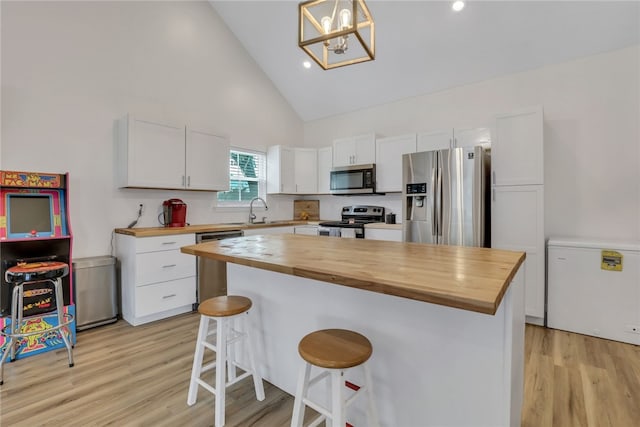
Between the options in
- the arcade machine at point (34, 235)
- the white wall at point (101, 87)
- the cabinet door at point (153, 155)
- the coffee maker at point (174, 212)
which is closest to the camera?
the arcade machine at point (34, 235)

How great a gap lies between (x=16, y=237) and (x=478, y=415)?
3.24 m

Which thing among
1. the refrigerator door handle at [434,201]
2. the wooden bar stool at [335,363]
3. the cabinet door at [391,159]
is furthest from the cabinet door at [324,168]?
the wooden bar stool at [335,363]

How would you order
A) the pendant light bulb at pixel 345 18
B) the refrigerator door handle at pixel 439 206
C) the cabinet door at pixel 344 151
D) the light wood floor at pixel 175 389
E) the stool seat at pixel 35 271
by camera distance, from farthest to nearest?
1. the cabinet door at pixel 344 151
2. the refrigerator door handle at pixel 439 206
3. the stool seat at pixel 35 271
4. the light wood floor at pixel 175 389
5. the pendant light bulb at pixel 345 18

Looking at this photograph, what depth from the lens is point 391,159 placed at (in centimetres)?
404

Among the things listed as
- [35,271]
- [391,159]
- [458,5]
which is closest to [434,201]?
[391,159]

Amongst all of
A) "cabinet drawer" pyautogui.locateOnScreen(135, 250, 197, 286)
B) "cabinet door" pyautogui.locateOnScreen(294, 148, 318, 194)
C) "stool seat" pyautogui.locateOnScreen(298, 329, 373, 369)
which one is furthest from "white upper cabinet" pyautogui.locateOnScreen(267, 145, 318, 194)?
"stool seat" pyautogui.locateOnScreen(298, 329, 373, 369)

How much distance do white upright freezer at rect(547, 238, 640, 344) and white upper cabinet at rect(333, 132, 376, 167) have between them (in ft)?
7.66

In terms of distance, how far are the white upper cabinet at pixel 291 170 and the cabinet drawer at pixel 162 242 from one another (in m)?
1.77

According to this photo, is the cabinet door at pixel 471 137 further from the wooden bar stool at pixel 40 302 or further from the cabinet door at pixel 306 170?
the wooden bar stool at pixel 40 302

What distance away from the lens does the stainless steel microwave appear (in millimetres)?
4165

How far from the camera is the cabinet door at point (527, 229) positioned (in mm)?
2953

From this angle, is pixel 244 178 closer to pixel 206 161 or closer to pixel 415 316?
pixel 206 161

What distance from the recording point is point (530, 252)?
3000 millimetres

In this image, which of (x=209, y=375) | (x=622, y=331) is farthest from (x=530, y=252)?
(x=209, y=375)
